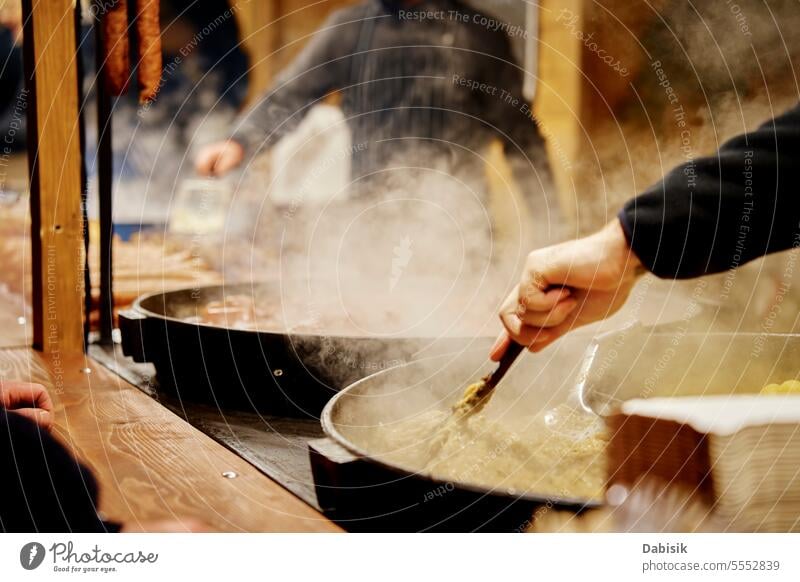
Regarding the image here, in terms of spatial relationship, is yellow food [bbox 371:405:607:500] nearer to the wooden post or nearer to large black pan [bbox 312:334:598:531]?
large black pan [bbox 312:334:598:531]

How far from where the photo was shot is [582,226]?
90 cm

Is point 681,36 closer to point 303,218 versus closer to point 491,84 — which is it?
point 491,84

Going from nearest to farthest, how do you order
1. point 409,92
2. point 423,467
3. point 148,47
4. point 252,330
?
point 423,467, point 252,330, point 148,47, point 409,92

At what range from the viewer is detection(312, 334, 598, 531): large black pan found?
419mm

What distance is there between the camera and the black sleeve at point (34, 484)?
62 centimetres

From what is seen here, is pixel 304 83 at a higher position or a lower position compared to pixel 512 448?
higher

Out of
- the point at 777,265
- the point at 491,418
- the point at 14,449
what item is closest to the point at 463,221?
the point at 491,418

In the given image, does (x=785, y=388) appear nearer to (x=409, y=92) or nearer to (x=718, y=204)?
(x=718, y=204)

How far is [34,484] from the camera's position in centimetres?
68

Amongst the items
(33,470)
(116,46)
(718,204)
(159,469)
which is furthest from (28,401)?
(718,204)

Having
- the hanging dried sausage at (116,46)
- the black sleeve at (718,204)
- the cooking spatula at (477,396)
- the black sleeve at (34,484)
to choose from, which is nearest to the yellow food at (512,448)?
the cooking spatula at (477,396)

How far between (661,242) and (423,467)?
280mm
